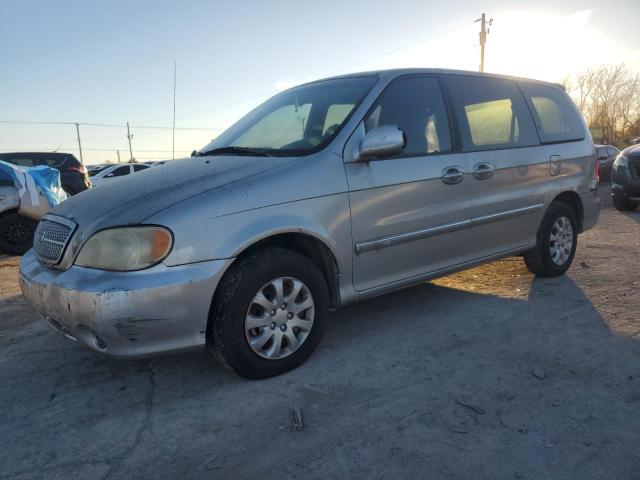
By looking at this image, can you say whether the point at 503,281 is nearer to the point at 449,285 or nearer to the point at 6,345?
the point at 449,285

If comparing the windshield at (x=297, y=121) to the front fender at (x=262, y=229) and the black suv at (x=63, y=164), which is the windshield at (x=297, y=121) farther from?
the black suv at (x=63, y=164)

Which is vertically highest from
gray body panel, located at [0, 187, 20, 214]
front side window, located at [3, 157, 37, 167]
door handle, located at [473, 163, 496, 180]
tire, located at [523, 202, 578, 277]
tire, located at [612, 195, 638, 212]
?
front side window, located at [3, 157, 37, 167]

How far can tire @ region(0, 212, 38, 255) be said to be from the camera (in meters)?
7.38

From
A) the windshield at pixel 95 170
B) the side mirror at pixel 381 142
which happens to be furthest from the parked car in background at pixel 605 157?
the windshield at pixel 95 170

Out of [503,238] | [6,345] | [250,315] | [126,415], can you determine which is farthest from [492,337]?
[6,345]

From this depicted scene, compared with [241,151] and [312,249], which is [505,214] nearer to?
[312,249]

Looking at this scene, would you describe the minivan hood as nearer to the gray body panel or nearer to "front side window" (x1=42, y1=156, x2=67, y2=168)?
the gray body panel

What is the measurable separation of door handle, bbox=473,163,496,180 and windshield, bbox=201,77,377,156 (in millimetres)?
1047

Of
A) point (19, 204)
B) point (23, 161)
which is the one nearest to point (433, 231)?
point (19, 204)

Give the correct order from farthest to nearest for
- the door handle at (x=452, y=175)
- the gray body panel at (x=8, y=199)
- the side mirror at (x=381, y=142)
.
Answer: the gray body panel at (x=8, y=199) < the door handle at (x=452, y=175) < the side mirror at (x=381, y=142)

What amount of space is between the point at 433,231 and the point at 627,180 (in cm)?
693

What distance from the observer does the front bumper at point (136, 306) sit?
2.46 meters

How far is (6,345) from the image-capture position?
12.1 ft

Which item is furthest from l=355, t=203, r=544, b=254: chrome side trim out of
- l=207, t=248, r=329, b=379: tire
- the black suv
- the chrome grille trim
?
the black suv
